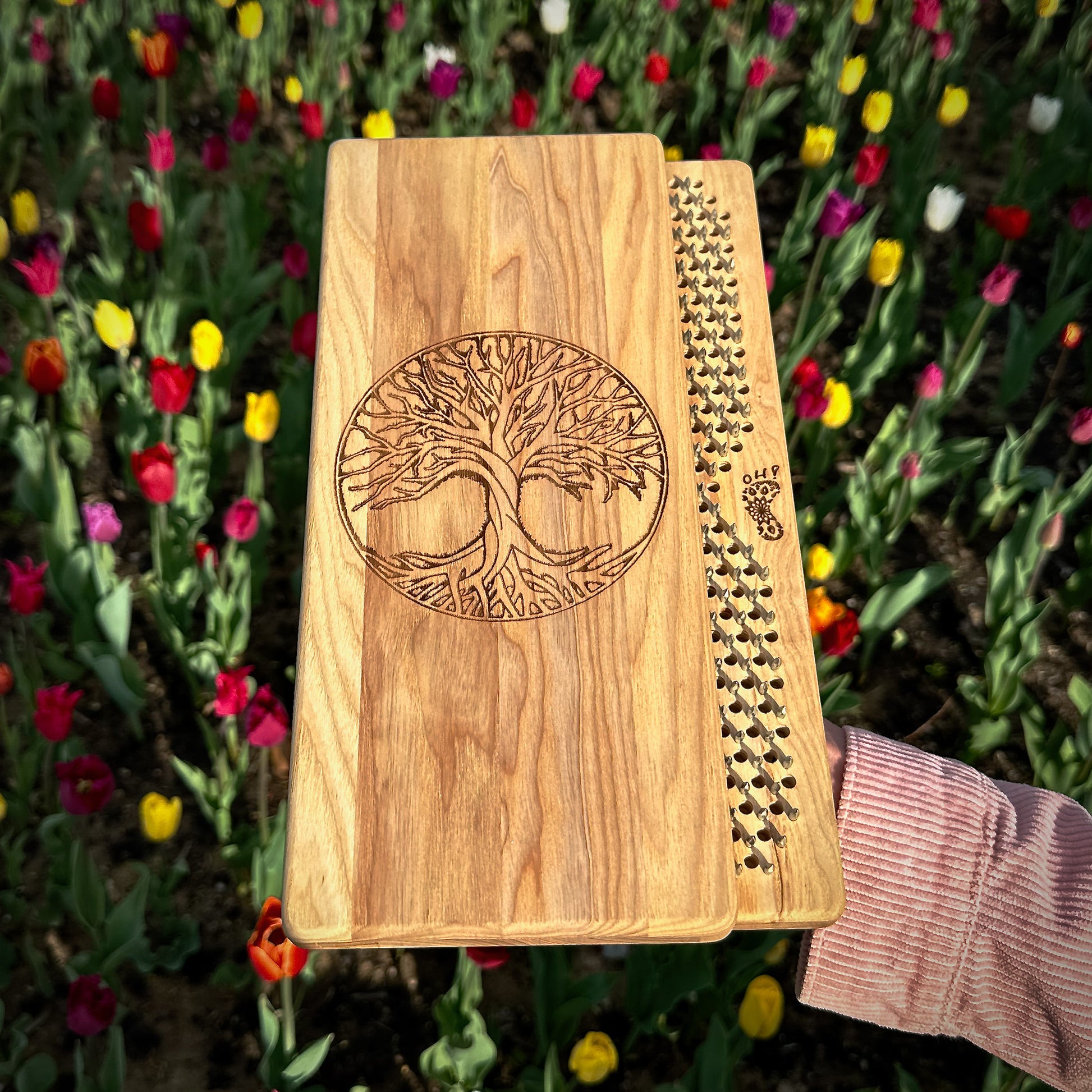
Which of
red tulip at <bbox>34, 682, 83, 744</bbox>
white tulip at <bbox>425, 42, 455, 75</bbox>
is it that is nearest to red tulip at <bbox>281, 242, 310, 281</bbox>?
white tulip at <bbox>425, 42, 455, 75</bbox>

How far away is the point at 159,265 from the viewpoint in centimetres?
304

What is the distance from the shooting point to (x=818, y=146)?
9.15 ft

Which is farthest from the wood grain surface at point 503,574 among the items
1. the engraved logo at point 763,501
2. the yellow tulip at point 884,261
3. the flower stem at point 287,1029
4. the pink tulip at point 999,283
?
the pink tulip at point 999,283

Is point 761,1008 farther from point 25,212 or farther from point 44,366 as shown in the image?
point 25,212

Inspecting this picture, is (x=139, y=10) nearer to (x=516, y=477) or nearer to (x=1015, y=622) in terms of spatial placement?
(x=516, y=477)

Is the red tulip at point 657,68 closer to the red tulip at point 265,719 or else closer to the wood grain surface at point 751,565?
the wood grain surface at point 751,565

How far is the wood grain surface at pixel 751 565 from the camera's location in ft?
4.65

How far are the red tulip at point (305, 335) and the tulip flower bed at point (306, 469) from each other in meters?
0.01

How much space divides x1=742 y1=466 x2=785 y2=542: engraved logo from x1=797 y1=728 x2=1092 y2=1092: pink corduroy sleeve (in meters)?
0.34

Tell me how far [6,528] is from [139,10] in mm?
1624

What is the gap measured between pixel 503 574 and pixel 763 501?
0.43 m

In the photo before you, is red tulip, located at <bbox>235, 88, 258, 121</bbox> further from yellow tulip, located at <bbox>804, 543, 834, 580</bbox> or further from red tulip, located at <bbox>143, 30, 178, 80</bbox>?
yellow tulip, located at <bbox>804, 543, 834, 580</bbox>

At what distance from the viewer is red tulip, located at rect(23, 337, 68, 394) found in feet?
6.77

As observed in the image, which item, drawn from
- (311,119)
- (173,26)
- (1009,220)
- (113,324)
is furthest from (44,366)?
(1009,220)
